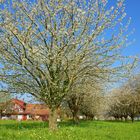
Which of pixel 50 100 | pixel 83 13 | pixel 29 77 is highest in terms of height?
pixel 83 13

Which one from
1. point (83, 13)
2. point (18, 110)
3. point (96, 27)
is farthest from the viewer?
point (18, 110)

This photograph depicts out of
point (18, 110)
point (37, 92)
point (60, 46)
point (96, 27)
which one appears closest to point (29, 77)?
point (37, 92)

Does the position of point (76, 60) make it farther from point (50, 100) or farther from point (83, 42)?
point (50, 100)

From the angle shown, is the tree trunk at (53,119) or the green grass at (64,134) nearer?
the green grass at (64,134)

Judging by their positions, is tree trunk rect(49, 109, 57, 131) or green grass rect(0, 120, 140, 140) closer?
green grass rect(0, 120, 140, 140)

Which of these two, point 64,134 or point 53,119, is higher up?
point 53,119

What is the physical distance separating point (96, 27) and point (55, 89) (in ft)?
16.0

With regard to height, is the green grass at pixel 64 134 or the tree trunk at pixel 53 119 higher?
the tree trunk at pixel 53 119

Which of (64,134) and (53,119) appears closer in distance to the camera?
(64,134)

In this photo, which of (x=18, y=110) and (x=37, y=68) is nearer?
(x=37, y=68)

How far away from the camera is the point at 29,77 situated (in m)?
24.0

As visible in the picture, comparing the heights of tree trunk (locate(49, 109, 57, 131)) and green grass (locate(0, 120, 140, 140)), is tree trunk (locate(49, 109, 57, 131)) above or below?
above

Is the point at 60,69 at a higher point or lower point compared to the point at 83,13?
lower

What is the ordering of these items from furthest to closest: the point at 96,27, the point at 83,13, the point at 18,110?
1. the point at 18,110
2. the point at 96,27
3. the point at 83,13
